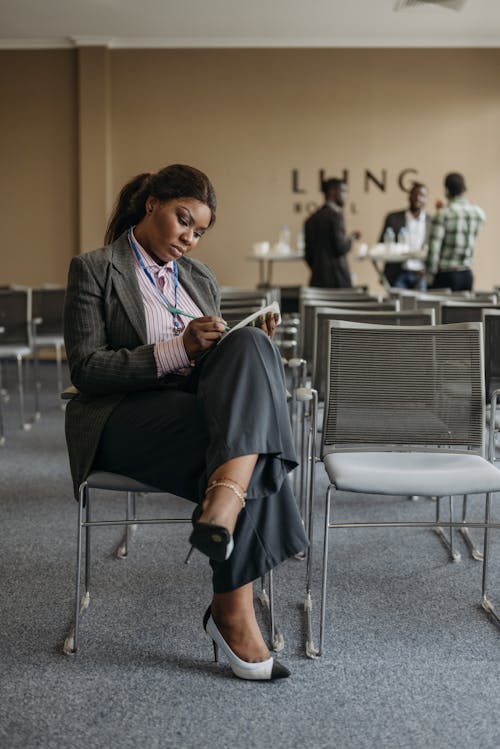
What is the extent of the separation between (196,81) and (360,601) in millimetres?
7500

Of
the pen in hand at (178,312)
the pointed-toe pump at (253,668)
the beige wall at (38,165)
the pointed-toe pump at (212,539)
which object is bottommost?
the pointed-toe pump at (253,668)

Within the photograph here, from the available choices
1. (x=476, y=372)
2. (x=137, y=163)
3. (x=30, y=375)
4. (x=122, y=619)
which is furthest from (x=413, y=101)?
(x=122, y=619)

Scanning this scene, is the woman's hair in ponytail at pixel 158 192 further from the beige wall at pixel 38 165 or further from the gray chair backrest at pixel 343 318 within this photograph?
the beige wall at pixel 38 165

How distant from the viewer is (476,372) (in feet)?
7.91

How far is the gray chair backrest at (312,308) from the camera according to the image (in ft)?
11.2

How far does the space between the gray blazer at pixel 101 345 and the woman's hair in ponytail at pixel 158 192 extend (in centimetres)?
14

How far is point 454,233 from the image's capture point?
5.95 metres

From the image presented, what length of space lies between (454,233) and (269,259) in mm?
2282

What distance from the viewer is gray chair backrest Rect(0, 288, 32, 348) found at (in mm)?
5207

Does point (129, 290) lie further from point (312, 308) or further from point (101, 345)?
point (312, 308)

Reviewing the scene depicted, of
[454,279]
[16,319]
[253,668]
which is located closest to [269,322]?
[253,668]

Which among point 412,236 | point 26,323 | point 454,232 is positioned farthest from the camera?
point 412,236

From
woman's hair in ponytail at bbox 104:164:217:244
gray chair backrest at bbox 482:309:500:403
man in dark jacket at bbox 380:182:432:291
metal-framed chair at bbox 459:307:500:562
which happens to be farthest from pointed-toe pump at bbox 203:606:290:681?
man in dark jacket at bbox 380:182:432:291

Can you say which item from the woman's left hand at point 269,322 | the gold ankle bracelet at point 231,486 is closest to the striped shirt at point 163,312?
the woman's left hand at point 269,322
